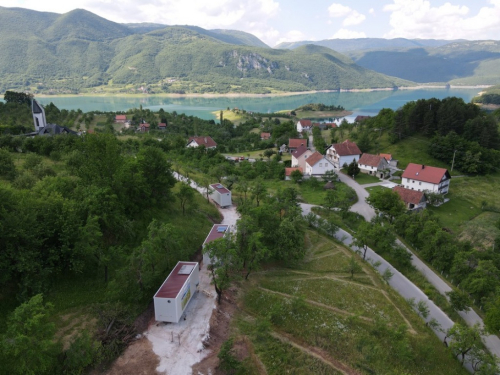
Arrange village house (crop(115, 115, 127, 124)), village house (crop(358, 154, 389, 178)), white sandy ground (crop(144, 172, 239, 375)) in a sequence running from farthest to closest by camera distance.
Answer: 1. village house (crop(115, 115, 127, 124))
2. village house (crop(358, 154, 389, 178))
3. white sandy ground (crop(144, 172, 239, 375))

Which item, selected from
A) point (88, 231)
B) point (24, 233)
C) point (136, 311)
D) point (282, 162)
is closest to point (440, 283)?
point (136, 311)

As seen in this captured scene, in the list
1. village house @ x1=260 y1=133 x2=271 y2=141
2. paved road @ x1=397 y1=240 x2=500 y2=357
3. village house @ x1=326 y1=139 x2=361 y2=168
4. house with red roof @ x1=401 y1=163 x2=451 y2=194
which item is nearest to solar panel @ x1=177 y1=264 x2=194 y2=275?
paved road @ x1=397 y1=240 x2=500 y2=357

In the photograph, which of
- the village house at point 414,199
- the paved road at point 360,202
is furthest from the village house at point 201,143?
the village house at point 414,199

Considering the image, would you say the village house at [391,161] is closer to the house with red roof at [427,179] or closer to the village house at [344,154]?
the village house at [344,154]

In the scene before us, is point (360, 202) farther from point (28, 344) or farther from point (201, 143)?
point (28, 344)

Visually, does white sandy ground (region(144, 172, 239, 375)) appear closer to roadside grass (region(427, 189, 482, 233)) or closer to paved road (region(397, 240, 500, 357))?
paved road (region(397, 240, 500, 357))
